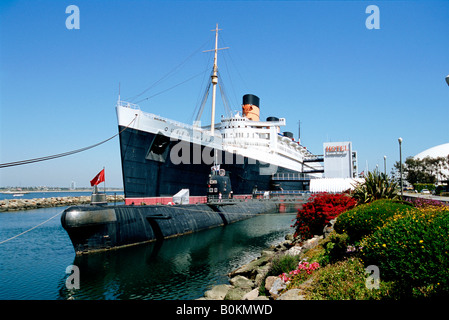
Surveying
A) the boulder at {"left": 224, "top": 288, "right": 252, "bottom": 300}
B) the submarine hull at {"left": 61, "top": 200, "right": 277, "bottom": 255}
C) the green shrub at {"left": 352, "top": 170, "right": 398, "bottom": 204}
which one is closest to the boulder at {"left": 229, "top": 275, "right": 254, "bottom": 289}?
the boulder at {"left": 224, "top": 288, "right": 252, "bottom": 300}

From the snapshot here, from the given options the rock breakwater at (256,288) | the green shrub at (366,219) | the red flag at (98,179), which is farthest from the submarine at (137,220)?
the green shrub at (366,219)

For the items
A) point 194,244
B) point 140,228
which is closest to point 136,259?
point 140,228

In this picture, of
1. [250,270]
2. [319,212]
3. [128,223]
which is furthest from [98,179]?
[319,212]

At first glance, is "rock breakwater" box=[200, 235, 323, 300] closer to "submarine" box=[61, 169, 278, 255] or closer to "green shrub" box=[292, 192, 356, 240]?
"green shrub" box=[292, 192, 356, 240]

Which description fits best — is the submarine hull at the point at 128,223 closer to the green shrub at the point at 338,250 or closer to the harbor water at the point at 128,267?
the harbor water at the point at 128,267

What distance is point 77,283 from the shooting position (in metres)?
14.0

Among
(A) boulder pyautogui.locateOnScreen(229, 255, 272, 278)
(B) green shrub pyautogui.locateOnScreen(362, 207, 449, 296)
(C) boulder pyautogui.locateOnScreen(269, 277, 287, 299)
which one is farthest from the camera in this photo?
(A) boulder pyautogui.locateOnScreen(229, 255, 272, 278)

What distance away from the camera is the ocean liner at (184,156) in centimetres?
2558

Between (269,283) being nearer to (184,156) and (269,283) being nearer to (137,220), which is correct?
(137,220)

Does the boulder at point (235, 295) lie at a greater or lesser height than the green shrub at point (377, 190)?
lesser

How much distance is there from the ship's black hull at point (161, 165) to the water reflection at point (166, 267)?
5.98 metres

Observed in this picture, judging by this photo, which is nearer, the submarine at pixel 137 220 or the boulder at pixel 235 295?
the boulder at pixel 235 295

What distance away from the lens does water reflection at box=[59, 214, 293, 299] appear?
42.7 feet
